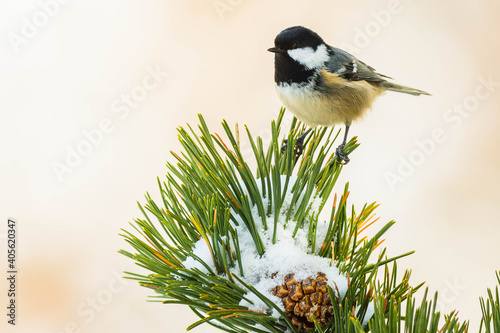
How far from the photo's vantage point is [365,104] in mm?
1543

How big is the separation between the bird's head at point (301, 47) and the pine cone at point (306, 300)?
0.83m

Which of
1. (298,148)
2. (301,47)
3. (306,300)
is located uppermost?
(301,47)

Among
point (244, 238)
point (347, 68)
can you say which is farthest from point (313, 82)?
point (244, 238)

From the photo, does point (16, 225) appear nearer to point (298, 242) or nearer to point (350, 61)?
point (350, 61)

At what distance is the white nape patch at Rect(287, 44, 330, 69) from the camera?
1.34 metres

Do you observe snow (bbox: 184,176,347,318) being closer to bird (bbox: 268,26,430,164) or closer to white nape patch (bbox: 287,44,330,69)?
bird (bbox: 268,26,430,164)

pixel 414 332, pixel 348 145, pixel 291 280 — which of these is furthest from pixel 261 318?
pixel 348 145

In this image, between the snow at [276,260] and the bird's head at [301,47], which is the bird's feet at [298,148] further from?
the bird's head at [301,47]

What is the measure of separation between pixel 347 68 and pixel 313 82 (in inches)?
9.0

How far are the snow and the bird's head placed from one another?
0.71 metres

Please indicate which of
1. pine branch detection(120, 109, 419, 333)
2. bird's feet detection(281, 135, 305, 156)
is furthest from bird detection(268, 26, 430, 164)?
pine branch detection(120, 109, 419, 333)

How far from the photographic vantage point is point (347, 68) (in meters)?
1.55

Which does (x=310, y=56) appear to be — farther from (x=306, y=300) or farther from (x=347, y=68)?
(x=306, y=300)

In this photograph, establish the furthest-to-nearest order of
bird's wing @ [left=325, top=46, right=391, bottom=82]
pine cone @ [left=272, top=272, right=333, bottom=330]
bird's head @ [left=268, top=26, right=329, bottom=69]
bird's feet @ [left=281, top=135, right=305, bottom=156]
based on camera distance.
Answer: bird's wing @ [left=325, top=46, right=391, bottom=82] < bird's head @ [left=268, top=26, right=329, bottom=69] < bird's feet @ [left=281, top=135, right=305, bottom=156] < pine cone @ [left=272, top=272, right=333, bottom=330]
